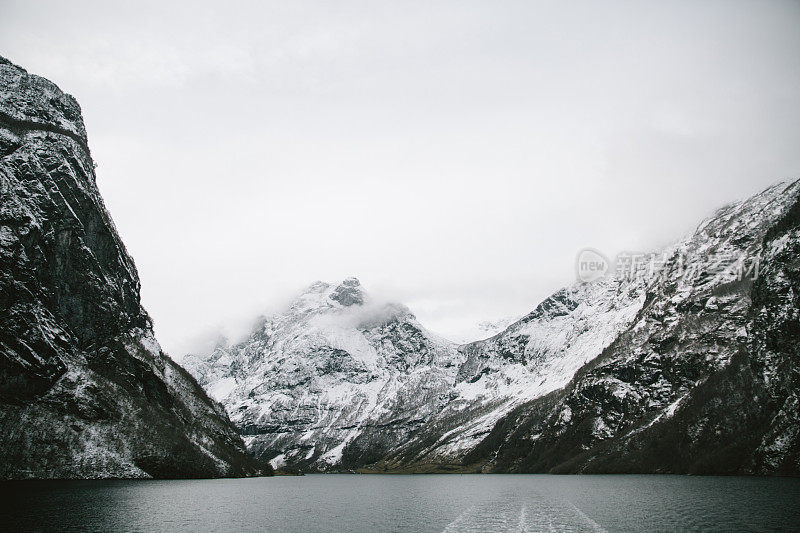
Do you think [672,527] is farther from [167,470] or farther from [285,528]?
[167,470]

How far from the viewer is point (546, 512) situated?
300 ft

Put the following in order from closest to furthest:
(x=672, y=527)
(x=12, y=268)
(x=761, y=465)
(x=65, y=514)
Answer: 1. (x=672, y=527)
2. (x=65, y=514)
3. (x=761, y=465)
4. (x=12, y=268)

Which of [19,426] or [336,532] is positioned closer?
[336,532]

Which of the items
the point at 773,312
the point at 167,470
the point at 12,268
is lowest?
the point at 167,470

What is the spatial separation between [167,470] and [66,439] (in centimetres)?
3802

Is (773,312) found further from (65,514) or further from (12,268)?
(12,268)

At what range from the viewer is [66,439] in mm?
Answer: 173375

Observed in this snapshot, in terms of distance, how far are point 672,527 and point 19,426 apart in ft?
607

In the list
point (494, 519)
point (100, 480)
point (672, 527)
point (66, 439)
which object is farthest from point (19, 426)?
point (672, 527)

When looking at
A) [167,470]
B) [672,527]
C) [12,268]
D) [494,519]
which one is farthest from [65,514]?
[12,268]

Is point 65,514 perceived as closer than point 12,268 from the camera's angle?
Yes

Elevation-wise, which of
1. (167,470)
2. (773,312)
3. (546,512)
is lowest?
(167,470)

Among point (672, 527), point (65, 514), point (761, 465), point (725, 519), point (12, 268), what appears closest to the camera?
point (672, 527)

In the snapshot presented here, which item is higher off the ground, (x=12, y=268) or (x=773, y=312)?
(x=12, y=268)
